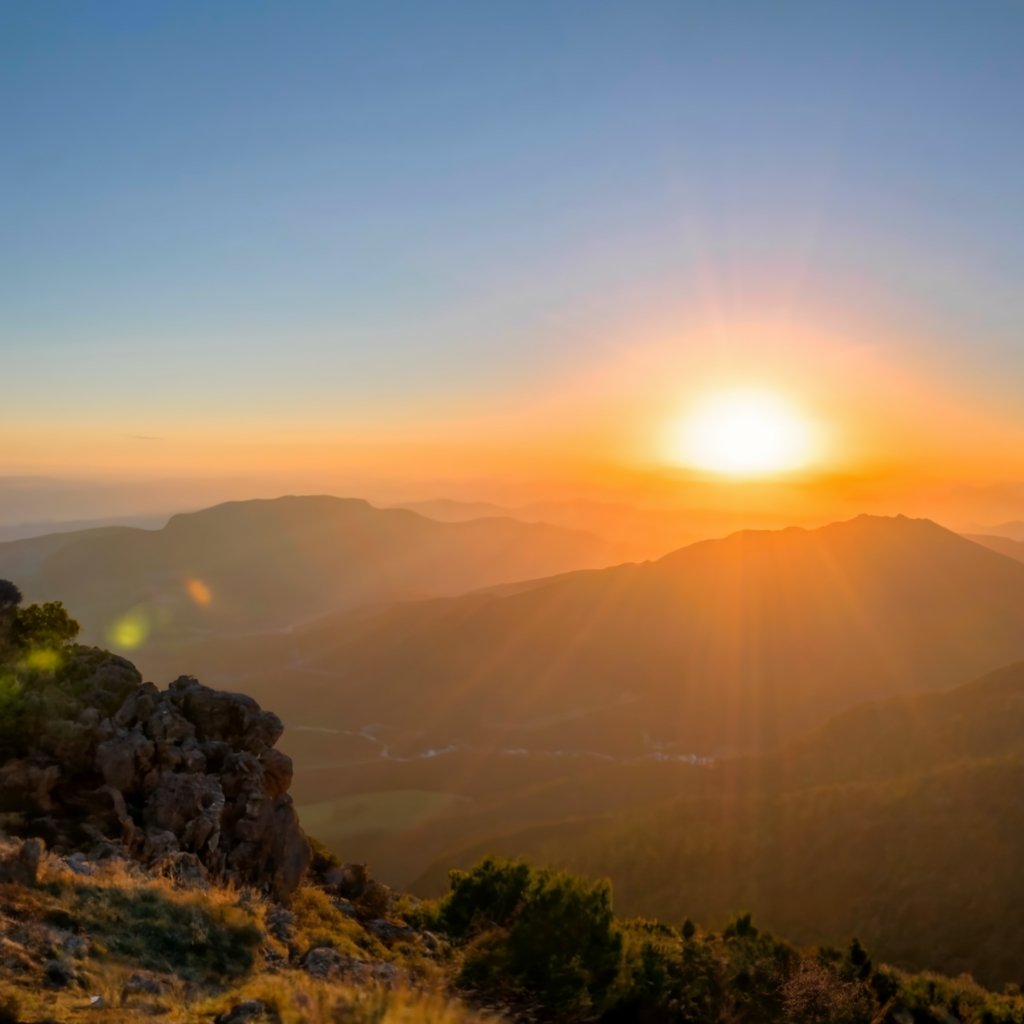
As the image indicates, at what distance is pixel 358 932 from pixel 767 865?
37063mm

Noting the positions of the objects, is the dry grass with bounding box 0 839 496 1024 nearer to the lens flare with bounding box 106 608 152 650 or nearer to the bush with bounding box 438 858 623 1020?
the bush with bounding box 438 858 623 1020

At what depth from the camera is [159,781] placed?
1808 centimetres

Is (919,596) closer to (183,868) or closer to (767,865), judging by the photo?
(767,865)

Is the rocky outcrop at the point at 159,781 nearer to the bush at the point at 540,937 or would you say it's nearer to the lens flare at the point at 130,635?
the bush at the point at 540,937

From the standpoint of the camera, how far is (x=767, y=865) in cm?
4697

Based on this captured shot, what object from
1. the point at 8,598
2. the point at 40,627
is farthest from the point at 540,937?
the point at 8,598

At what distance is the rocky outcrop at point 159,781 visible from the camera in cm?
1667

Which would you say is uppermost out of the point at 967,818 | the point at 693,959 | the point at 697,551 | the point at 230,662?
the point at 697,551

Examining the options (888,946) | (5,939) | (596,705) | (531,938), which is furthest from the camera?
(596,705)

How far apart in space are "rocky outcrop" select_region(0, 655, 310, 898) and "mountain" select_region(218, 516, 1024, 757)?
263ft

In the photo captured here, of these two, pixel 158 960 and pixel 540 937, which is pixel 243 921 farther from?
pixel 540 937

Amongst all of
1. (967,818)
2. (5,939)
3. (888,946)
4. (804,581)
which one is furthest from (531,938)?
(804,581)

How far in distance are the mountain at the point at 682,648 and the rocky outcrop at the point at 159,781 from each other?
80304mm

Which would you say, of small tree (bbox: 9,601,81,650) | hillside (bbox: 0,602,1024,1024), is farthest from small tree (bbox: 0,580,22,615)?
small tree (bbox: 9,601,81,650)
